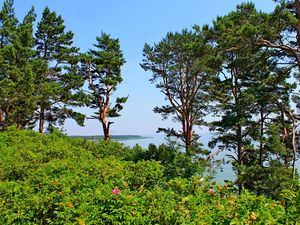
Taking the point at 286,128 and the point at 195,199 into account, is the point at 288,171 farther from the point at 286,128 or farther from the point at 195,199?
the point at 195,199

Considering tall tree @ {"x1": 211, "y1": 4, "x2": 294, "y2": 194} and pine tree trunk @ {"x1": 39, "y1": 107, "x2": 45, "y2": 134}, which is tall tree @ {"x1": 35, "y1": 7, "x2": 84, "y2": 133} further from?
tall tree @ {"x1": 211, "y1": 4, "x2": 294, "y2": 194}

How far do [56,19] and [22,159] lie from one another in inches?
831

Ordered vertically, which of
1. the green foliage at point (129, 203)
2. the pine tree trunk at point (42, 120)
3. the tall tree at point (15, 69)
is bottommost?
the green foliage at point (129, 203)

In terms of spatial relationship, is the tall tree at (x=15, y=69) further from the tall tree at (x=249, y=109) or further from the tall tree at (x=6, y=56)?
the tall tree at (x=249, y=109)

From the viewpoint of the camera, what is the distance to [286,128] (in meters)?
18.4

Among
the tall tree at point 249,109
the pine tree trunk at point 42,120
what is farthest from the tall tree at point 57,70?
the tall tree at point 249,109

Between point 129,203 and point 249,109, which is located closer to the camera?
point 129,203

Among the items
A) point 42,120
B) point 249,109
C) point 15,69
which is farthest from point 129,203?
point 42,120

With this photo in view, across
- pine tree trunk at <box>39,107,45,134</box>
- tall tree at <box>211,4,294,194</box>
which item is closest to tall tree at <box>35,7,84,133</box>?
pine tree trunk at <box>39,107,45,134</box>

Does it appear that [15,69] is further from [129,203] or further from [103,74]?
[129,203]

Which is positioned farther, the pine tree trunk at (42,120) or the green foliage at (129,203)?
the pine tree trunk at (42,120)

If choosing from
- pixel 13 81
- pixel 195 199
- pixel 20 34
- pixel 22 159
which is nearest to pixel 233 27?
pixel 22 159

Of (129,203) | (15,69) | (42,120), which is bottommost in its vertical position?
(129,203)

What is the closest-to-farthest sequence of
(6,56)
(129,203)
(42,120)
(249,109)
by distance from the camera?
(129,203)
(249,109)
(6,56)
(42,120)
